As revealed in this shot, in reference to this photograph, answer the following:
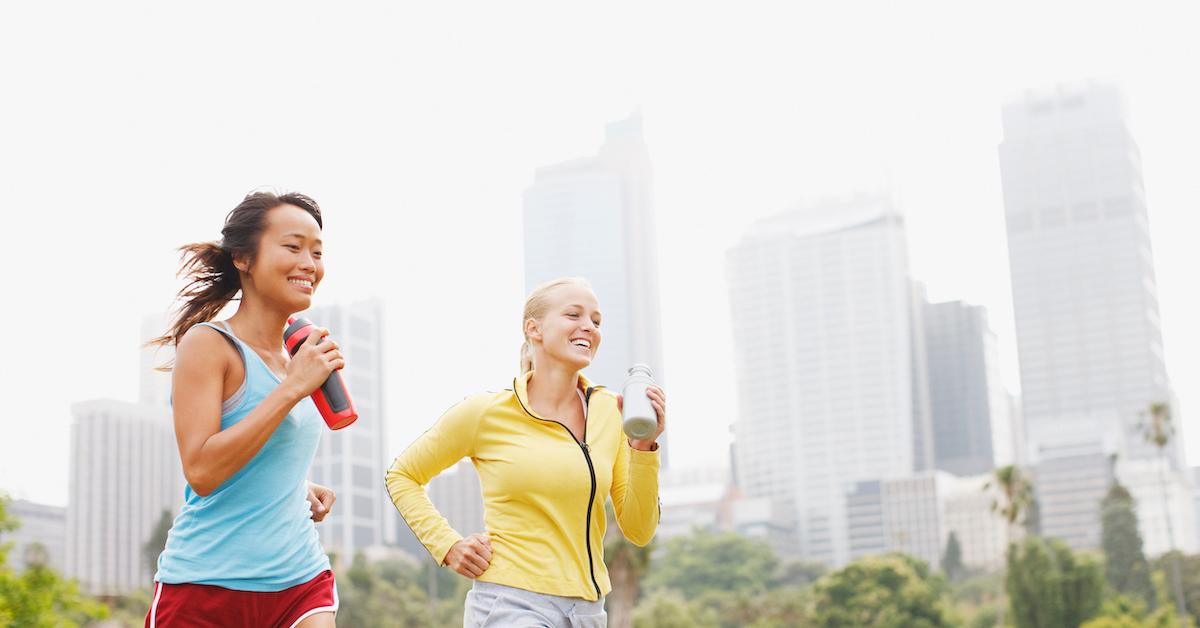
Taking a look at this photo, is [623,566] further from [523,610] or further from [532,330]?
[523,610]

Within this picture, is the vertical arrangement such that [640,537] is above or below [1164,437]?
below

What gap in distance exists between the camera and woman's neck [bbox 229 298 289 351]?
379cm

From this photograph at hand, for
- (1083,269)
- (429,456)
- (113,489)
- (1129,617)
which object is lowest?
(1129,617)

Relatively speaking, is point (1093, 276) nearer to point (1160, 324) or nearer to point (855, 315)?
point (1160, 324)

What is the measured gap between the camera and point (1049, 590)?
4753cm

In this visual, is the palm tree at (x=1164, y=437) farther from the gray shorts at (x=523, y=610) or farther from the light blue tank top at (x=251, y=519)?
the light blue tank top at (x=251, y=519)

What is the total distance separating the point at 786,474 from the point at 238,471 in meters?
178

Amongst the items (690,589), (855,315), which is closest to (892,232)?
(855,315)

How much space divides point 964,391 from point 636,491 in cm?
18909

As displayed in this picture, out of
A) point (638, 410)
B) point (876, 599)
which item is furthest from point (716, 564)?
point (638, 410)

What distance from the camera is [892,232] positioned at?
190000mm

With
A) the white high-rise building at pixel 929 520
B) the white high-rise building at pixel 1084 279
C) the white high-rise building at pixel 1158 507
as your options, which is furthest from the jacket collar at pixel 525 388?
the white high-rise building at pixel 1084 279

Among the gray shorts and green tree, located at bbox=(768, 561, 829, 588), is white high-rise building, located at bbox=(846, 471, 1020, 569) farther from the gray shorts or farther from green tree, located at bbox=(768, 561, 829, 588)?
the gray shorts

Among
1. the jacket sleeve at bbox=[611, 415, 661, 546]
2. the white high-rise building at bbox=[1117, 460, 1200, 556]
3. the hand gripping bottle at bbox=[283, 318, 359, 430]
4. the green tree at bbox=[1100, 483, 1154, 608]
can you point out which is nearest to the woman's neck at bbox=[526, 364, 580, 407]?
the jacket sleeve at bbox=[611, 415, 661, 546]
